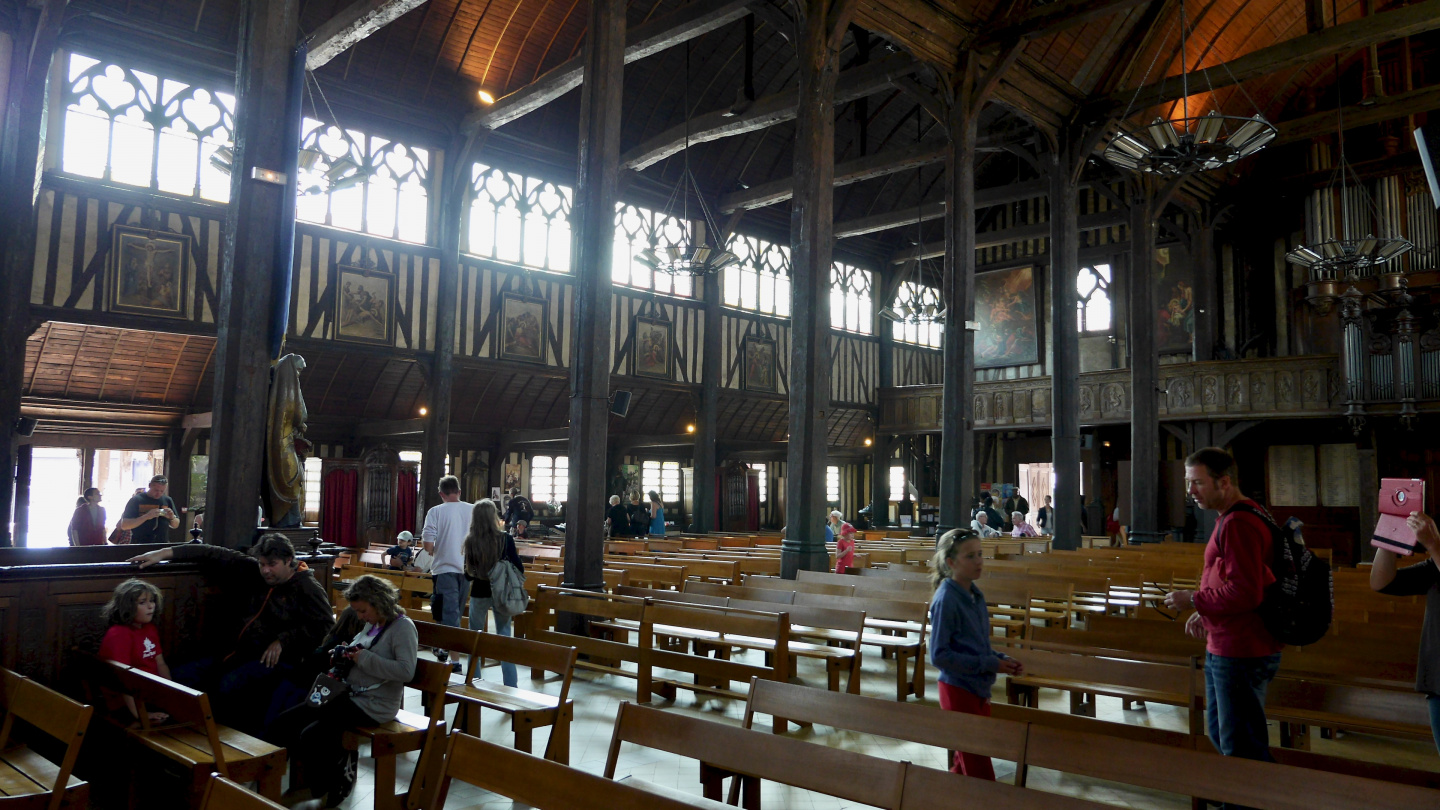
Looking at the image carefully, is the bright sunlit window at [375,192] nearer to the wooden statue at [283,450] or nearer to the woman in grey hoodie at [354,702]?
the wooden statue at [283,450]

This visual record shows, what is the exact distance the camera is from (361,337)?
1539cm

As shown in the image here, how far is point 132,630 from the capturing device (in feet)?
14.1

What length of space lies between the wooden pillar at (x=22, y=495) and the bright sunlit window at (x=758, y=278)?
13594 millimetres

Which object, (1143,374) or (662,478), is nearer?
(1143,374)

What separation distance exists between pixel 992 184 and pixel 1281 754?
22.2 metres

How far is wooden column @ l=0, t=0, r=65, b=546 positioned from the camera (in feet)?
36.0

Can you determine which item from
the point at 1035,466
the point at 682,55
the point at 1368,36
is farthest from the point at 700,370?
the point at 1368,36

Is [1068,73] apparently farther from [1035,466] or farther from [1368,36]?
[1035,466]

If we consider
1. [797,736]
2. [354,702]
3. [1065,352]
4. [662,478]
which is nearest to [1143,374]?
[1065,352]

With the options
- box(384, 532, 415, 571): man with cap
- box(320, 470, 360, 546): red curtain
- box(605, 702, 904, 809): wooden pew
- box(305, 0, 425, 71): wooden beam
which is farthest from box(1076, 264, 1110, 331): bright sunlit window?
box(605, 702, 904, 809): wooden pew

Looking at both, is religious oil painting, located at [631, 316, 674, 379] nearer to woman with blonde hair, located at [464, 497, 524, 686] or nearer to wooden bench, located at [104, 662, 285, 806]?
woman with blonde hair, located at [464, 497, 524, 686]

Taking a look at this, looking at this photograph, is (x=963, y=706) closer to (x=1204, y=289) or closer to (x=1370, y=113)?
(x=1370, y=113)

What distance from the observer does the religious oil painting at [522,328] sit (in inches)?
679

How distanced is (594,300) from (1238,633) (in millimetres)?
6626
